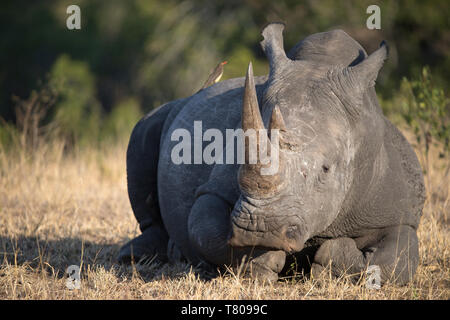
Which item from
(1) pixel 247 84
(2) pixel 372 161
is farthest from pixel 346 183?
(1) pixel 247 84

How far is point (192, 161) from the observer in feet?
14.9

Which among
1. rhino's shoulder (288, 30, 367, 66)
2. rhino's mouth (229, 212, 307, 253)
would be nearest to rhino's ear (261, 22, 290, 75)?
rhino's shoulder (288, 30, 367, 66)

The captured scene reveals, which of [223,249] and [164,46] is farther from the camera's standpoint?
[164,46]

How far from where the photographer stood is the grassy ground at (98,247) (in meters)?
3.74

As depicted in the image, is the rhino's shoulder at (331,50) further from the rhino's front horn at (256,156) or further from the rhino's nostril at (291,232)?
the rhino's nostril at (291,232)

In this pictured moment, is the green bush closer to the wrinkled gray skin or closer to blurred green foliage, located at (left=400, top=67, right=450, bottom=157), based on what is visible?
blurred green foliage, located at (left=400, top=67, right=450, bottom=157)

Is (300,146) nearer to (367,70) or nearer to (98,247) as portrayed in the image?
(367,70)

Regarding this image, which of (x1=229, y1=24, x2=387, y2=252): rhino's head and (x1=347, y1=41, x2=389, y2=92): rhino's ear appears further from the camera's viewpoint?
(x1=347, y1=41, x2=389, y2=92): rhino's ear

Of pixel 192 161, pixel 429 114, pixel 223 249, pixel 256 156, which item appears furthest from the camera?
pixel 429 114

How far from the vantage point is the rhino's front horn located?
10.3 ft

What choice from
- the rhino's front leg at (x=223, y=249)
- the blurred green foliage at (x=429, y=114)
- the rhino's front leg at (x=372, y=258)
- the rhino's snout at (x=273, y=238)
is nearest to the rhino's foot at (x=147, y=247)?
the rhino's front leg at (x=223, y=249)

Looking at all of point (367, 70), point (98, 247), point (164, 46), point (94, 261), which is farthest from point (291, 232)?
point (164, 46)

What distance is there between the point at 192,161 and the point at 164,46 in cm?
1411

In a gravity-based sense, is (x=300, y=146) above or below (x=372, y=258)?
above
